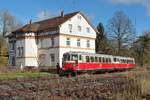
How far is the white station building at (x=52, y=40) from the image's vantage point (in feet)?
164

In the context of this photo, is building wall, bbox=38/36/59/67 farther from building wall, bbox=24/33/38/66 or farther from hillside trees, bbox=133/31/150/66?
hillside trees, bbox=133/31/150/66

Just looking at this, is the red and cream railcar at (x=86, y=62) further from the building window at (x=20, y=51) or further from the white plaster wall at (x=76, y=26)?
the building window at (x=20, y=51)

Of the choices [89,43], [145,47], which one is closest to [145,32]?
[145,47]

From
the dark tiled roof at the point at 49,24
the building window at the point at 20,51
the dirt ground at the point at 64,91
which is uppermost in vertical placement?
the dark tiled roof at the point at 49,24

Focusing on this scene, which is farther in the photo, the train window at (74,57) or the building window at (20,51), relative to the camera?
the building window at (20,51)

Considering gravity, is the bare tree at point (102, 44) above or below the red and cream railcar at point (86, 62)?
above

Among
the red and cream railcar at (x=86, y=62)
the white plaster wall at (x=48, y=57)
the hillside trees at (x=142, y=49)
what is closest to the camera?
the red and cream railcar at (x=86, y=62)

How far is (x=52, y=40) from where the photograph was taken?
50.7 m

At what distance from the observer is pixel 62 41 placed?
163 ft

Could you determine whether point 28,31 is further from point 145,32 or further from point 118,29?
point 145,32

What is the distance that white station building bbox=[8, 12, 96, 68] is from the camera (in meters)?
50.0

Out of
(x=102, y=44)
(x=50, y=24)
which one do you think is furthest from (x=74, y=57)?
(x=102, y=44)

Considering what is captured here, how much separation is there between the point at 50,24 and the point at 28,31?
3880 mm

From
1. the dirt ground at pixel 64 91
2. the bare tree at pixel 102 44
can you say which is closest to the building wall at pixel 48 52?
the bare tree at pixel 102 44
